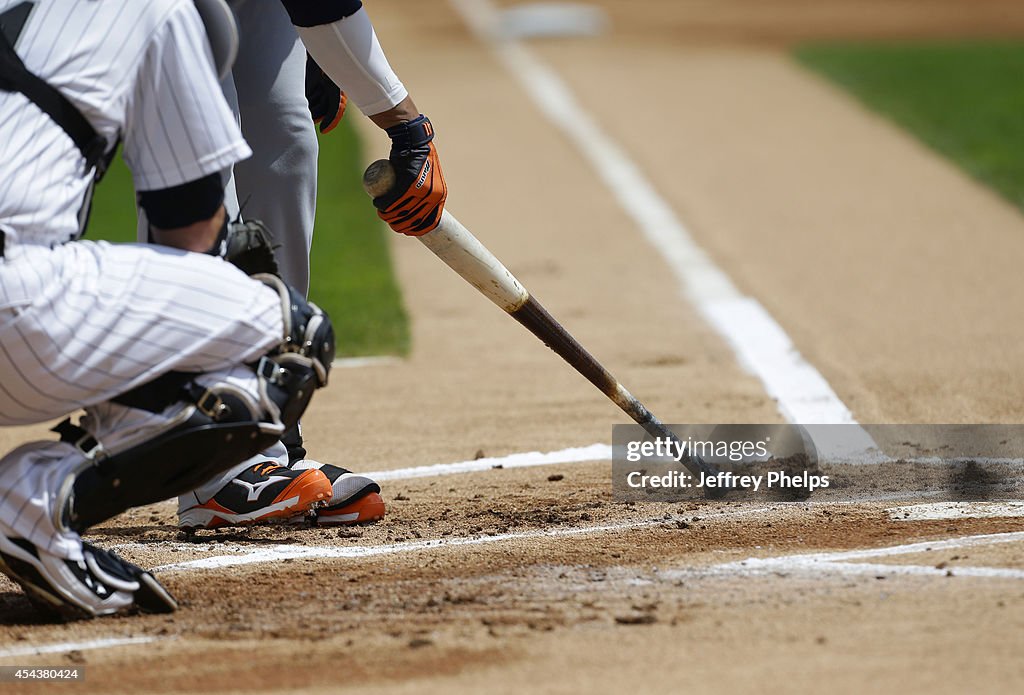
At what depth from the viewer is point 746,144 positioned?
1041cm

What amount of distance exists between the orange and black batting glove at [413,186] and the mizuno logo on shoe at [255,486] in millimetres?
727

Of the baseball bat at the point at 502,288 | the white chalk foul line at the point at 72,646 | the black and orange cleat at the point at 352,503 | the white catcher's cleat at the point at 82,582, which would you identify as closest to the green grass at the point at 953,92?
the baseball bat at the point at 502,288

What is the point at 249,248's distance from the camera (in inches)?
119

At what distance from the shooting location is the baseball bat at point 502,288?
3.58 meters

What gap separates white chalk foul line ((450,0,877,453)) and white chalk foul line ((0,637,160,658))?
2165 millimetres

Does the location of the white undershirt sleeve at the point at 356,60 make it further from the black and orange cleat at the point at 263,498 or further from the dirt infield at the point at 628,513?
the dirt infield at the point at 628,513

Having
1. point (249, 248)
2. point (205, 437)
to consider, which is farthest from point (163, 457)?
point (249, 248)

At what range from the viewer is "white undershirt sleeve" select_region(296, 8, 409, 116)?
3.49 meters

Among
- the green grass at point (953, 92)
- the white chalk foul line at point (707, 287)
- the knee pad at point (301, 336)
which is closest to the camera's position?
the knee pad at point (301, 336)

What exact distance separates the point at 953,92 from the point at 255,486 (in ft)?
32.6

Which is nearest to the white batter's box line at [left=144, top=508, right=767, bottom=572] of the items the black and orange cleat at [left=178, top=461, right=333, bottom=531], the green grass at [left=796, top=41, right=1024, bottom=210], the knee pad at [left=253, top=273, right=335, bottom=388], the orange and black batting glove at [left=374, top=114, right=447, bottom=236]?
the black and orange cleat at [left=178, top=461, right=333, bottom=531]

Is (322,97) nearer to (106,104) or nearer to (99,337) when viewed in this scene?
(106,104)

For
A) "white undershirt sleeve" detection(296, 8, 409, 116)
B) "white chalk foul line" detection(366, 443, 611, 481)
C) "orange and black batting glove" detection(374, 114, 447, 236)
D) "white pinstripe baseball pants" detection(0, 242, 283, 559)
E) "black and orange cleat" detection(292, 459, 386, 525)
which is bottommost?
"black and orange cleat" detection(292, 459, 386, 525)

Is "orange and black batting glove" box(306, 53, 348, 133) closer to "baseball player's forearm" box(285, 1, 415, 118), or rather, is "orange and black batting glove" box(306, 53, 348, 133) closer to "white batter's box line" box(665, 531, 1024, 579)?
"baseball player's forearm" box(285, 1, 415, 118)
